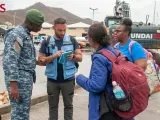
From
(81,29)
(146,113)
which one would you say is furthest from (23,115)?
(81,29)

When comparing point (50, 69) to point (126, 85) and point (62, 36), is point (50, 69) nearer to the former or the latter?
point (62, 36)

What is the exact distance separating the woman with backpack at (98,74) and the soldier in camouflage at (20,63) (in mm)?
771

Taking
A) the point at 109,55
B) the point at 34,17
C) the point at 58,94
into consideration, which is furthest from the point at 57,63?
the point at 109,55

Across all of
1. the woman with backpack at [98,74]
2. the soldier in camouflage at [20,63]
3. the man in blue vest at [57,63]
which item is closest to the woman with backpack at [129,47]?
the man in blue vest at [57,63]

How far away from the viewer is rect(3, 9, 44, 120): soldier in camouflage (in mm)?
3391

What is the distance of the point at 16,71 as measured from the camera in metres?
3.39

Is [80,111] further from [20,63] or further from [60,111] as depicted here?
[20,63]

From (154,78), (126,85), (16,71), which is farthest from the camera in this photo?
(154,78)

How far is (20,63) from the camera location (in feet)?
11.6

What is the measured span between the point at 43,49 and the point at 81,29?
67583 millimetres

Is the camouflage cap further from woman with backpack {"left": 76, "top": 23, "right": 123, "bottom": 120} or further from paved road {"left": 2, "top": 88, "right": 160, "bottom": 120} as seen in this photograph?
paved road {"left": 2, "top": 88, "right": 160, "bottom": 120}

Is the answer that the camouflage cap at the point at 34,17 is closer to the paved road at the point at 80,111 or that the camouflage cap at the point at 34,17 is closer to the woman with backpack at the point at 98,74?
the woman with backpack at the point at 98,74

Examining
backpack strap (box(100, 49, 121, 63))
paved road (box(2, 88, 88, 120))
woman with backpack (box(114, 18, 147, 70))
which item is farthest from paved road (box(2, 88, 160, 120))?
backpack strap (box(100, 49, 121, 63))

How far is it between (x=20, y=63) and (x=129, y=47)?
4.28ft
